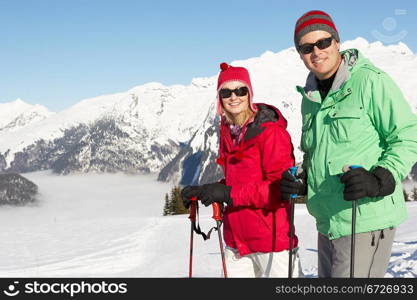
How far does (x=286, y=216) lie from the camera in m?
4.01

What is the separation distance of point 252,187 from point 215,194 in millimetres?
361

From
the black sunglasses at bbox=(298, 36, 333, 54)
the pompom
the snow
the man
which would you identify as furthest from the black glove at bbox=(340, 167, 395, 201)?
the snow

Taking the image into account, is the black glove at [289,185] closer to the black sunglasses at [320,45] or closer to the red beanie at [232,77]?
the red beanie at [232,77]

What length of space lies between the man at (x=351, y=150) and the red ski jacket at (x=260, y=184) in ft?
0.77

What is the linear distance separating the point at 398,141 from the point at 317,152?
59 centimetres

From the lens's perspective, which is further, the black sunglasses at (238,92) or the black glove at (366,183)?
the black sunglasses at (238,92)

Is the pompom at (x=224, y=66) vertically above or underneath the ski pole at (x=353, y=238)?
above

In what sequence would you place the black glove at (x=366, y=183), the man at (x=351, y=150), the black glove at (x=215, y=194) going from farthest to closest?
1. the black glove at (x=215, y=194)
2. the man at (x=351, y=150)
3. the black glove at (x=366, y=183)

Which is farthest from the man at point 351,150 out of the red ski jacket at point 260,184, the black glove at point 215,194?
the black glove at point 215,194

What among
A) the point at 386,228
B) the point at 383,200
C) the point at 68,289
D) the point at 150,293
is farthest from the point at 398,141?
the point at 68,289

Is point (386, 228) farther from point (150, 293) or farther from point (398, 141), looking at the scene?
point (150, 293)

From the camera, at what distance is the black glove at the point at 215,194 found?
402 cm

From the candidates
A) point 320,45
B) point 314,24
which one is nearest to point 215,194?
point 320,45

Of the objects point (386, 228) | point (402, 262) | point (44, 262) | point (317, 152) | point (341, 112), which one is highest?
point (341, 112)
